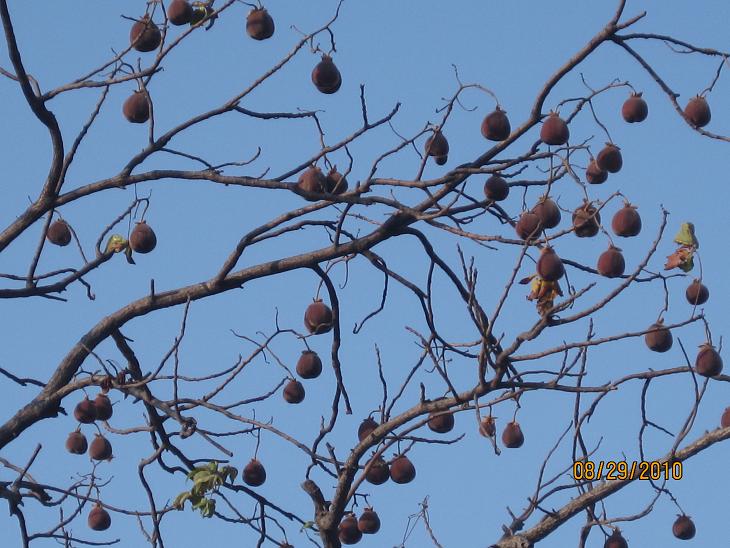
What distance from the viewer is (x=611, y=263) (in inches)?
184

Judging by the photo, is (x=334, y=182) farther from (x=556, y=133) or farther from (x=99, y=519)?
(x=99, y=519)

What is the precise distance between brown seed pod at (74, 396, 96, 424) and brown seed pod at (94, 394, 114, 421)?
2 centimetres

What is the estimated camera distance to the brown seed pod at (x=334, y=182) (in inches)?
Answer: 193

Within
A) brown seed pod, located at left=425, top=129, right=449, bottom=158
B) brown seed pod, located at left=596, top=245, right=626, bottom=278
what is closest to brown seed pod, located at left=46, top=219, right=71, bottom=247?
brown seed pod, located at left=425, top=129, right=449, bottom=158

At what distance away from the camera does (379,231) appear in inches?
182

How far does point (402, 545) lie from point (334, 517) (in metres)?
0.86

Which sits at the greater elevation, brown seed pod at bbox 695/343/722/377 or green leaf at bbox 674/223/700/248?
green leaf at bbox 674/223/700/248

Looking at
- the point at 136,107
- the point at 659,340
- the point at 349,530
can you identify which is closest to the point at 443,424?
the point at 349,530

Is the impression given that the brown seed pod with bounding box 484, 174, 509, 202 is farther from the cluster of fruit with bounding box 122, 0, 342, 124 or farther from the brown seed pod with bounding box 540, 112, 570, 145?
the cluster of fruit with bounding box 122, 0, 342, 124

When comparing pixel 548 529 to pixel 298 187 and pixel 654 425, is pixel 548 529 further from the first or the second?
pixel 298 187

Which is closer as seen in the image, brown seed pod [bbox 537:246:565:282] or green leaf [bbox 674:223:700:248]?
brown seed pod [bbox 537:246:565:282]

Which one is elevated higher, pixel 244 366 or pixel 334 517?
pixel 244 366

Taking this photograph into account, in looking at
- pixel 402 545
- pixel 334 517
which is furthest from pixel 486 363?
pixel 402 545

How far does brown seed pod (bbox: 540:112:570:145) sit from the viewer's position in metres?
4.70
